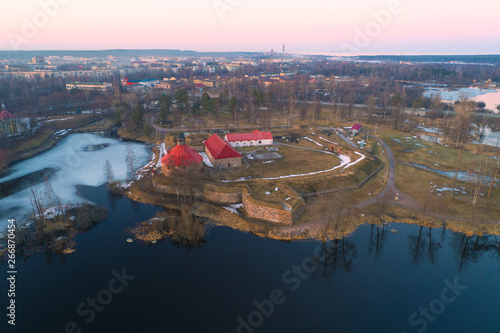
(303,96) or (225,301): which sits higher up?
(303,96)

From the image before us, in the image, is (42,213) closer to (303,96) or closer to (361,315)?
(361,315)

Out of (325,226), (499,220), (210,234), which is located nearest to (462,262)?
(499,220)

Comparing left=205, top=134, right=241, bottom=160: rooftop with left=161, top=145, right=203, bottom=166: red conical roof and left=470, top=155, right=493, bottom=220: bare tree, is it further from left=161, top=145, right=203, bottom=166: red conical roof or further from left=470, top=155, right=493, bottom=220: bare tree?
left=470, top=155, right=493, bottom=220: bare tree

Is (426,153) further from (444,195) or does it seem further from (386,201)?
(386,201)

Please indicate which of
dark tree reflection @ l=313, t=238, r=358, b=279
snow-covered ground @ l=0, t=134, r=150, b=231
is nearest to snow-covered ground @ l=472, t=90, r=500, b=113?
dark tree reflection @ l=313, t=238, r=358, b=279

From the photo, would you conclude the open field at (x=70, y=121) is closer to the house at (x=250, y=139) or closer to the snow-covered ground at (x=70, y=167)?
the snow-covered ground at (x=70, y=167)
